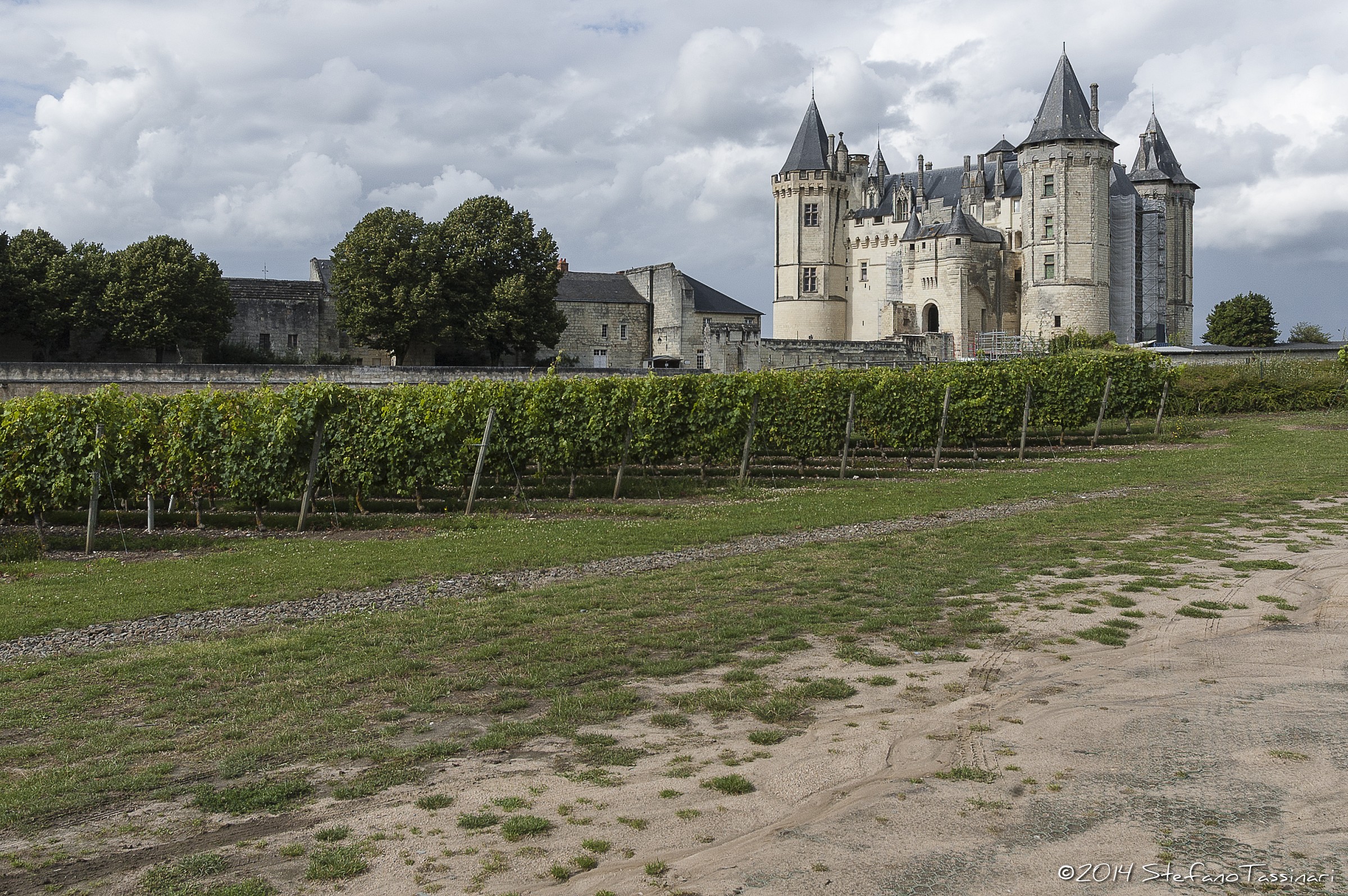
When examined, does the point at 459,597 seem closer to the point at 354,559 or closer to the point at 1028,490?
the point at 354,559

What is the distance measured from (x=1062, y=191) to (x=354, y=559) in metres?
Result: 58.7

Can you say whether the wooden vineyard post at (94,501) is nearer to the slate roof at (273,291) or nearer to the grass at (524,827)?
the grass at (524,827)

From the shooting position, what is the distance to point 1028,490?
1839 cm

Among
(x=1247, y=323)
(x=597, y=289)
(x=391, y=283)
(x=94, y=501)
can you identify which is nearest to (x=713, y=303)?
(x=597, y=289)

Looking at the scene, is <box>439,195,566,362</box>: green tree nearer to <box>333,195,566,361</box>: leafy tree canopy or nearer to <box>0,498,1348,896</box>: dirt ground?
<box>333,195,566,361</box>: leafy tree canopy

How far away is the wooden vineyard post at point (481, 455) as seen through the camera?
17281 millimetres

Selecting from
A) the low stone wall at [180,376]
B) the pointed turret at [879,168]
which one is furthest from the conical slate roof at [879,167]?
the low stone wall at [180,376]

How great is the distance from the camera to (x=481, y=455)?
18.0 metres

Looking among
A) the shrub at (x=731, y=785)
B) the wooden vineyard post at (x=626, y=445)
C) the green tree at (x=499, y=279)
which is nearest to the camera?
the shrub at (x=731, y=785)

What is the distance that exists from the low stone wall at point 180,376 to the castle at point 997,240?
32.5 meters

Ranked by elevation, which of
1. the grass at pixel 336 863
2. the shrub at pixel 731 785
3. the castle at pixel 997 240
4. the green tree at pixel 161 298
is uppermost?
the castle at pixel 997 240

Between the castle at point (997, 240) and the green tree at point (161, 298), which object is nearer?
the green tree at point (161, 298)

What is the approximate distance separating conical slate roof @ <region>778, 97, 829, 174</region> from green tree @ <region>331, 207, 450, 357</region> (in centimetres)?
3176

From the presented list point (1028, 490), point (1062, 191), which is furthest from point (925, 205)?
point (1028, 490)
